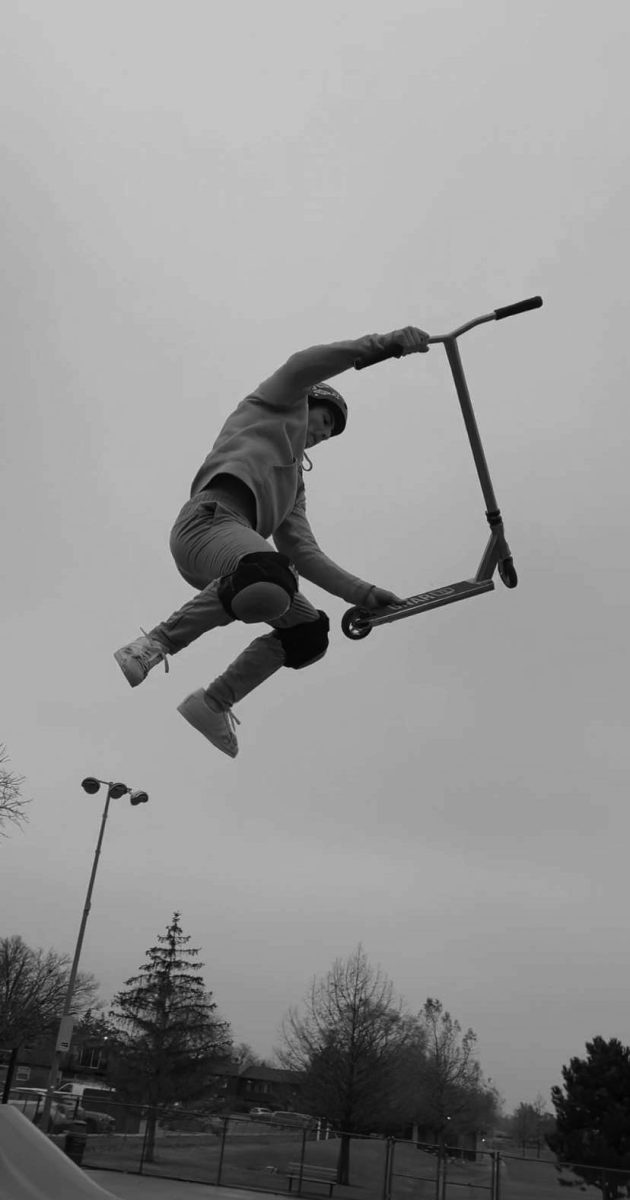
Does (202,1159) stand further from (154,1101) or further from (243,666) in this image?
(243,666)

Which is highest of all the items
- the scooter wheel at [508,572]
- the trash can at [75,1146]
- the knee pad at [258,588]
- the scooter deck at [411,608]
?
the scooter wheel at [508,572]

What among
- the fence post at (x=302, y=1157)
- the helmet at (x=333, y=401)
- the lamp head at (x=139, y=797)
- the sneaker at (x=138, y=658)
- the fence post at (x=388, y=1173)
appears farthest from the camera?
the fence post at (x=302, y=1157)

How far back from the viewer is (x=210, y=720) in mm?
3717

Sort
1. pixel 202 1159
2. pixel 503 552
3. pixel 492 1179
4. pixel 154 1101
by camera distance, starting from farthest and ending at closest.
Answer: pixel 154 1101 < pixel 202 1159 < pixel 492 1179 < pixel 503 552

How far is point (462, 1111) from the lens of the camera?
160ft

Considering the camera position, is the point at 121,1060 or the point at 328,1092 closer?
the point at 328,1092

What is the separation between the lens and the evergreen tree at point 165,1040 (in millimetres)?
31391

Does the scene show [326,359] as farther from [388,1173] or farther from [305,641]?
[388,1173]

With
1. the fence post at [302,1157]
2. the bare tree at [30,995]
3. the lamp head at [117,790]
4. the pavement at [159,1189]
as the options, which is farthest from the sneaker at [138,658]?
the bare tree at [30,995]

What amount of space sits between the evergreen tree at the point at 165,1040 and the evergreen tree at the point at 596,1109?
11.7 metres

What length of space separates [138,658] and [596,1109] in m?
31.0

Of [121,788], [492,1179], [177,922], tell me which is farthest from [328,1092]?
[121,788]

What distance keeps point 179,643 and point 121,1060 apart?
107 ft

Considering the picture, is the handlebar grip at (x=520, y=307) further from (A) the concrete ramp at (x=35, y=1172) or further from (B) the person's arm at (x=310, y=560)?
(A) the concrete ramp at (x=35, y=1172)
